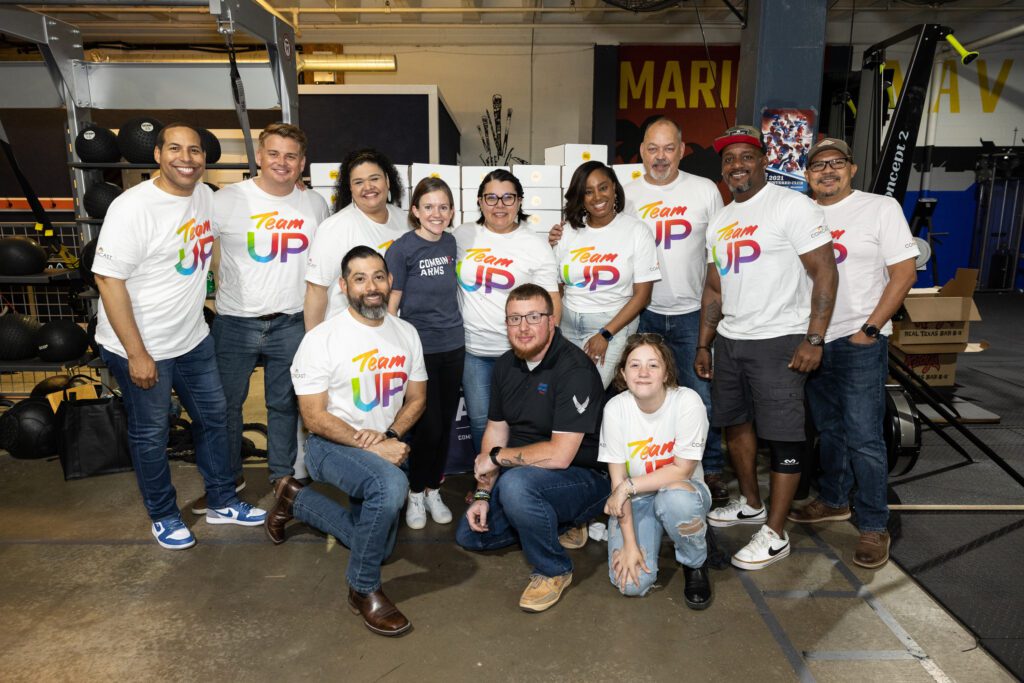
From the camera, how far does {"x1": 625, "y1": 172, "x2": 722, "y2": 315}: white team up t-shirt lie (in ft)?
10.3

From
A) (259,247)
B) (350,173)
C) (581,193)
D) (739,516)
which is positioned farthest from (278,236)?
(739,516)

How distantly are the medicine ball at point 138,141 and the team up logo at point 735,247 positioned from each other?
10.2 feet

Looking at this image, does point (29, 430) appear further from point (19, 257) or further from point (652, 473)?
point (652, 473)

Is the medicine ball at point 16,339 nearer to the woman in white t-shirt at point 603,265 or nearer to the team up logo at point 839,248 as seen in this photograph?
the woman in white t-shirt at point 603,265

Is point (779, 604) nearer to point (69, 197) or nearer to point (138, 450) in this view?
point (138, 450)

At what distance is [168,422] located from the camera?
9.57 ft

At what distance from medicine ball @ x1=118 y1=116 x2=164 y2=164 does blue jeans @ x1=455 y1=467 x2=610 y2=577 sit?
2.84 m

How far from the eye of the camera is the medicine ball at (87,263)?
147 inches

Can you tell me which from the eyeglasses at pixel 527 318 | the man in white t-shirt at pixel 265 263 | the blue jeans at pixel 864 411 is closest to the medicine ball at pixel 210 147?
the man in white t-shirt at pixel 265 263

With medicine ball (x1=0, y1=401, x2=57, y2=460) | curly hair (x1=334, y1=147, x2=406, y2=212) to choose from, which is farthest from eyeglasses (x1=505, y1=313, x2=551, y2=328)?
medicine ball (x1=0, y1=401, x2=57, y2=460)

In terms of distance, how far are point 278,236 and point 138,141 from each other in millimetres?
1515

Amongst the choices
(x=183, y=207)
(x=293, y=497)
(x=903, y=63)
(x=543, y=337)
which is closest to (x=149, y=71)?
(x=183, y=207)

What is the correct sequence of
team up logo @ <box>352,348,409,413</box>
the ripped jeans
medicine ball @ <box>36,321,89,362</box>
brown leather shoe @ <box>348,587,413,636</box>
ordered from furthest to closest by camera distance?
medicine ball @ <box>36,321,89,362</box>
team up logo @ <box>352,348,409,413</box>
the ripped jeans
brown leather shoe @ <box>348,587,413,636</box>

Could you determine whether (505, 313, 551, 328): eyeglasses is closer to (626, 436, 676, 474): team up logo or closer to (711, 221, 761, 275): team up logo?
(626, 436, 676, 474): team up logo
